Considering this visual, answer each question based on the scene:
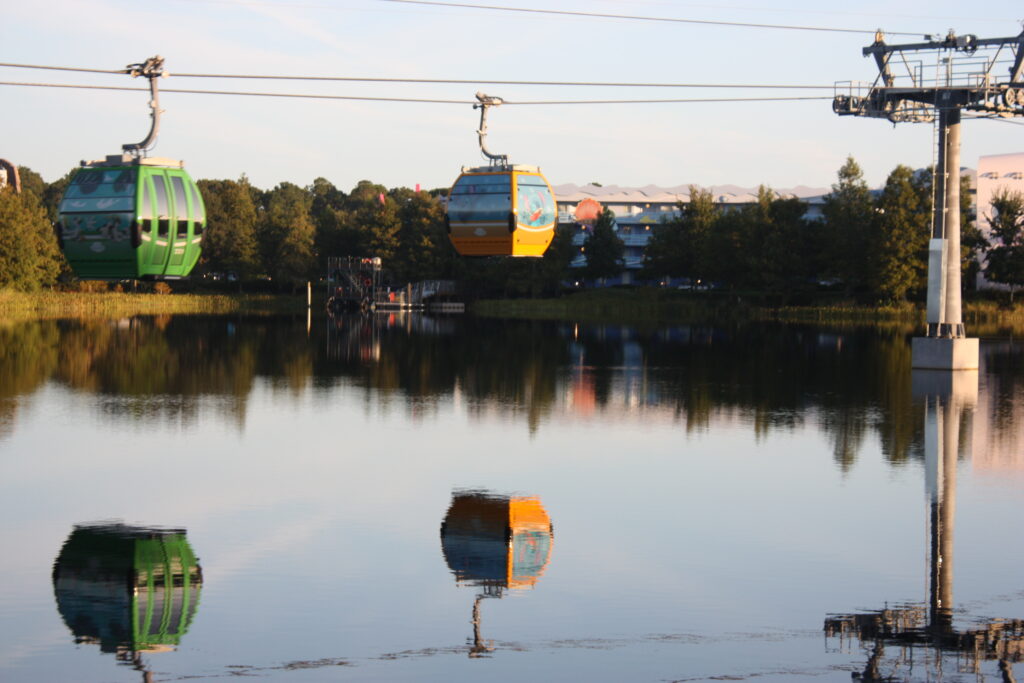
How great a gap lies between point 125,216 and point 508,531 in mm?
9772

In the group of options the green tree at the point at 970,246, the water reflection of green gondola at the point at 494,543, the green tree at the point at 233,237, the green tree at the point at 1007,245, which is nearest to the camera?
the water reflection of green gondola at the point at 494,543

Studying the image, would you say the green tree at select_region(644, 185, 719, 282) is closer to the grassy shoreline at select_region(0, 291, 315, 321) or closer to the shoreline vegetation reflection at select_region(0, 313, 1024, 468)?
the shoreline vegetation reflection at select_region(0, 313, 1024, 468)

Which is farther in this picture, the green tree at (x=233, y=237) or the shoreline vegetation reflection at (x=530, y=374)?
the green tree at (x=233, y=237)

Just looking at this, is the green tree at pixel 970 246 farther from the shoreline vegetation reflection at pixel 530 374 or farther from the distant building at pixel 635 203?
the distant building at pixel 635 203

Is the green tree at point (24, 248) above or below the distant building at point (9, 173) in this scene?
below

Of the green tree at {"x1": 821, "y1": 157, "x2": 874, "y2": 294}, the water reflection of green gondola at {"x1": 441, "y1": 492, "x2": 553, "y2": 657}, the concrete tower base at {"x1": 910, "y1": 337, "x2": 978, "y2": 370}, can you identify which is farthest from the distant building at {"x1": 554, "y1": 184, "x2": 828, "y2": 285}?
the water reflection of green gondola at {"x1": 441, "y1": 492, "x2": 553, "y2": 657}

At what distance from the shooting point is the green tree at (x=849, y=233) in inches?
4038

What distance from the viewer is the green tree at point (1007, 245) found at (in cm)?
9394

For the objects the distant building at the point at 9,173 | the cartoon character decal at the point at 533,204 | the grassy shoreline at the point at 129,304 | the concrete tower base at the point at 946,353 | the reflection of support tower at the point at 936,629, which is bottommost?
the reflection of support tower at the point at 936,629

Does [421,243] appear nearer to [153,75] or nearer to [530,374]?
[530,374]

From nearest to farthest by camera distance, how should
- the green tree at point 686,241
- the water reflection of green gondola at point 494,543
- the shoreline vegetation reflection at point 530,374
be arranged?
the water reflection of green gondola at point 494,543, the shoreline vegetation reflection at point 530,374, the green tree at point 686,241

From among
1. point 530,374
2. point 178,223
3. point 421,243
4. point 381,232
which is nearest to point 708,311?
point 421,243

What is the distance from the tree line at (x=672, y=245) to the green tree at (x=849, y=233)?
12cm

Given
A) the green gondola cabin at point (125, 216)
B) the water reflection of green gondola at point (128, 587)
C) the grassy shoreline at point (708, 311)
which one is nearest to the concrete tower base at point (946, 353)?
the green gondola cabin at point (125, 216)
